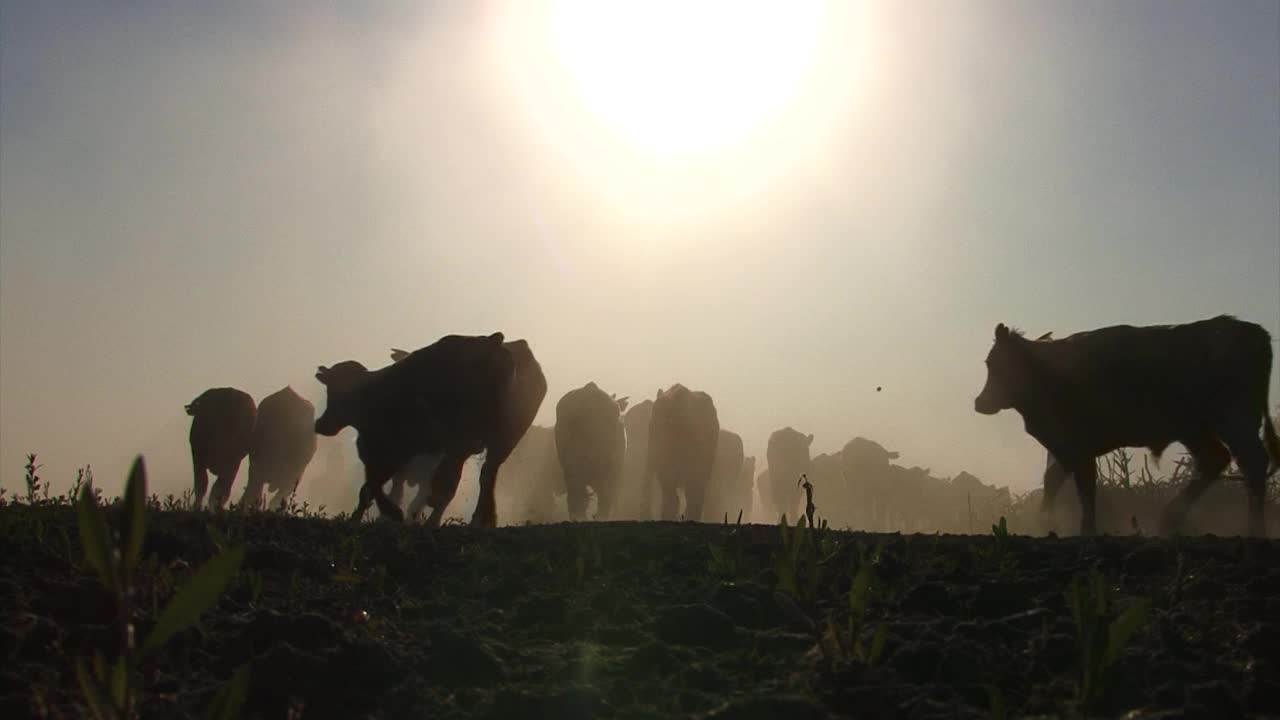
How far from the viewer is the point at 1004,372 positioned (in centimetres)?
952

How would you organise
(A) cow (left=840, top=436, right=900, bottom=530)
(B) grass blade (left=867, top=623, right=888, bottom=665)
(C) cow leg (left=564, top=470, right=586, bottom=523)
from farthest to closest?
(A) cow (left=840, top=436, right=900, bottom=530) → (C) cow leg (left=564, top=470, right=586, bottom=523) → (B) grass blade (left=867, top=623, right=888, bottom=665)

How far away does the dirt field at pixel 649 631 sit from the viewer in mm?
2525

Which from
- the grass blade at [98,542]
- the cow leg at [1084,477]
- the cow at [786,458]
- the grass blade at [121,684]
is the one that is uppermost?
the cow at [786,458]

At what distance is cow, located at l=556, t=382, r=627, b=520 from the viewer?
62.2 ft

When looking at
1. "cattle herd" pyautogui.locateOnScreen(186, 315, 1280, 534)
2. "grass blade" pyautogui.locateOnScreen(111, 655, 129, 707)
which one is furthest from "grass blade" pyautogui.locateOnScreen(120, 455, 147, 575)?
"cattle herd" pyautogui.locateOnScreen(186, 315, 1280, 534)

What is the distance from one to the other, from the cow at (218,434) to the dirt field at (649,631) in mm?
11304

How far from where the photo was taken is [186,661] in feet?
8.92

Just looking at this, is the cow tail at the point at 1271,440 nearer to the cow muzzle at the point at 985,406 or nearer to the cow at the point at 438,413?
the cow muzzle at the point at 985,406

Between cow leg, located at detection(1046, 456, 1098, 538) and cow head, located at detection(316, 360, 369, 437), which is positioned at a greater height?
cow head, located at detection(316, 360, 369, 437)

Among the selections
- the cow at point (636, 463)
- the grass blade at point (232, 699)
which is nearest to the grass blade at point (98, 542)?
the grass blade at point (232, 699)

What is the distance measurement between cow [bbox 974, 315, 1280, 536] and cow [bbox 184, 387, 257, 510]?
1275 cm

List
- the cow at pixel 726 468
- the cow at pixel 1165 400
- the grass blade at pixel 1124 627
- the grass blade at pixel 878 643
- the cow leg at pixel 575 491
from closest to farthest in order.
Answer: the grass blade at pixel 1124 627 → the grass blade at pixel 878 643 → the cow at pixel 1165 400 → the cow leg at pixel 575 491 → the cow at pixel 726 468

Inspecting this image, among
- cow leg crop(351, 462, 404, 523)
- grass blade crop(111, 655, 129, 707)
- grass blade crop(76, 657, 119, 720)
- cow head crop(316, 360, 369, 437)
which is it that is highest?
cow head crop(316, 360, 369, 437)

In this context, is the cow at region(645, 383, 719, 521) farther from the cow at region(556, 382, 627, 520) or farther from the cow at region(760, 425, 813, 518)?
the cow at region(760, 425, 813, 518)
